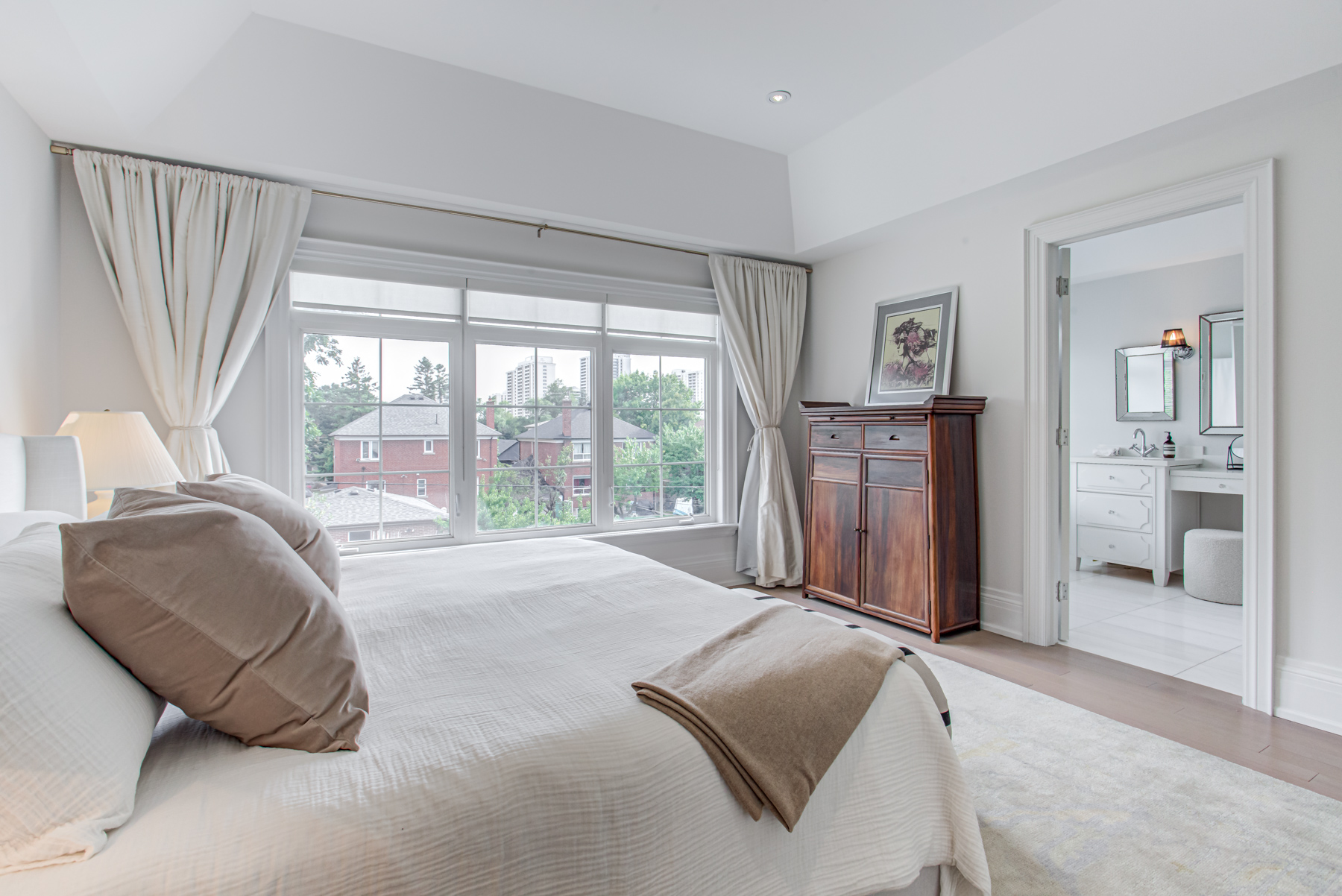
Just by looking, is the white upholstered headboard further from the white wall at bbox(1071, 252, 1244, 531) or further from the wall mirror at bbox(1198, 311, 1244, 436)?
the wall mirror at bbox(1198, 311, 1244, 436)

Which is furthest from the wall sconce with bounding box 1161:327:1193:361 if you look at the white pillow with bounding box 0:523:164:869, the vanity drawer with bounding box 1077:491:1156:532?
the white pillow with bounding box 0:523:164:869

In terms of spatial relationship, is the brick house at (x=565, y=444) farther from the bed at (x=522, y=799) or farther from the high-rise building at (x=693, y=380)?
the bed at (x=522, y=799)

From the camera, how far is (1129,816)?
1806mm

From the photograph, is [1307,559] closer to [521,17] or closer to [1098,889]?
[1098,889]

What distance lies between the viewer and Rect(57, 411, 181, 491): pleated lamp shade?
A: 2146mm

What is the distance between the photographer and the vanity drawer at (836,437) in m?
3.79

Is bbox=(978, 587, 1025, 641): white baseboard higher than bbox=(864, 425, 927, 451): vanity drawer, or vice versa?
bbox=(864, 425, 927, 451): vanity drawer

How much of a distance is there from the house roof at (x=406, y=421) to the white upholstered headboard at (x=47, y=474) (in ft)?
4.37

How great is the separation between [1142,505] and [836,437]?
257cm

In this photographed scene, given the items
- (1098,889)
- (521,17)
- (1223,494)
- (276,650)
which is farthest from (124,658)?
(1223,494)

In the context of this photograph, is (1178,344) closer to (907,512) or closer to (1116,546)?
(1116,546)

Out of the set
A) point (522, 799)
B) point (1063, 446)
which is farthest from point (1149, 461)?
point (522, 799)

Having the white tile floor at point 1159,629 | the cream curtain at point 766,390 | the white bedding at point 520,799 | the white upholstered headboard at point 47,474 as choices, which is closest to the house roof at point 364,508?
the white upholstered headboard at point 47,474

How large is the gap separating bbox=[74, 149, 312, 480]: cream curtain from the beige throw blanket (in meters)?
2.57
